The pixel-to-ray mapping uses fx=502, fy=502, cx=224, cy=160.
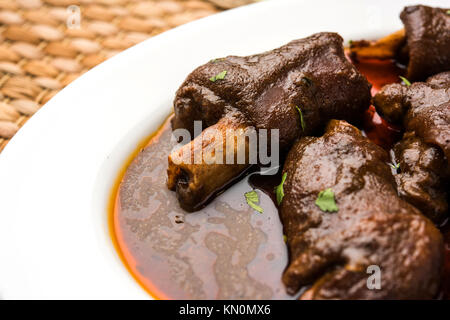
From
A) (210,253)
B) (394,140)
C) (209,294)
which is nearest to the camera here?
(209,294)

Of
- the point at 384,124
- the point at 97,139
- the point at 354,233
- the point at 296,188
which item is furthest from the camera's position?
the point at 384,124

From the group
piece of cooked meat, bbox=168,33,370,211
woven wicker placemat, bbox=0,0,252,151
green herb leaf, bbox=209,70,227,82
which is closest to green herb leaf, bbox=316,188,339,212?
piece of cooked meat, bbox=168,33,370,211

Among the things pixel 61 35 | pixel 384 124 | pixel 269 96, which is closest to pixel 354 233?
pixel 269 96

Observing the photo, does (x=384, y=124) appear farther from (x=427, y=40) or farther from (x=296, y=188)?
(x=296, y=188)

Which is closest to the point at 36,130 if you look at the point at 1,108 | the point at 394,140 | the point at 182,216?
the point at 1,108

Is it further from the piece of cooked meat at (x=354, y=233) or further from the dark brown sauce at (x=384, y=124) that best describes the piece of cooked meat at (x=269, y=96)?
the piece of cooked meat at (x=354, y=233)

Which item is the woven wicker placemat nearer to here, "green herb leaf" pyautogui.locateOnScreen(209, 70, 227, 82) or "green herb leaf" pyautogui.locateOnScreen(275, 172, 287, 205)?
"green herb leaf" pyautogui.locateOnScreen(209, 70, 227, 82)

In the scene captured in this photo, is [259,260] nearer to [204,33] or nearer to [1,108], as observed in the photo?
[204,33]

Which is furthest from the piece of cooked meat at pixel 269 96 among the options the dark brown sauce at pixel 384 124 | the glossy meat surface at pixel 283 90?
the dark brown sauce at pixel 384 124
